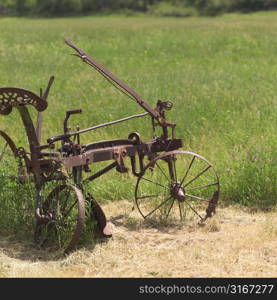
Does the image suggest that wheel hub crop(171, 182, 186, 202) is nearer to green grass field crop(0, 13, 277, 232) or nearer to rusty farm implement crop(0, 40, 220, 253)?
rusty farm implement crop(0, 40, 220, 253)

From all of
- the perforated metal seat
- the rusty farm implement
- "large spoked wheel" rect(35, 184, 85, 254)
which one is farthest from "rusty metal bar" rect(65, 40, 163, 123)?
"large spoked wheel" rect(35, 184, 85, 254)

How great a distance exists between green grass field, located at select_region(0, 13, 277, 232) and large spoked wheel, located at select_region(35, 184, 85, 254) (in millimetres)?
1327

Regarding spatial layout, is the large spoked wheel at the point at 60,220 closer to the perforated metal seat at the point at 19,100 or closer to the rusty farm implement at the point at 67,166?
the rusty farm implement at the point at 67,166

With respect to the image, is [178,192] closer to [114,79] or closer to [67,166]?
[67,166]

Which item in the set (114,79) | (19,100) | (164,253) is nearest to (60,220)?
(164,253)

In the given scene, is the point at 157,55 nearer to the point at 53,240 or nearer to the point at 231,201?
the point at 231,201

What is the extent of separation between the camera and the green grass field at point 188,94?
21.1 ft

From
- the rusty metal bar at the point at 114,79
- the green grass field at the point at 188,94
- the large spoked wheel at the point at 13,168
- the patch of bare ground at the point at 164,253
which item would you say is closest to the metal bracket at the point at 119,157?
the rusty metal bar at the point at 114,79

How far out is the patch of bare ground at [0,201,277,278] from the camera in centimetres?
445

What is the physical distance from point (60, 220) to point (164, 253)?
0.93 metres

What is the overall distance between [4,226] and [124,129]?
13.2ft

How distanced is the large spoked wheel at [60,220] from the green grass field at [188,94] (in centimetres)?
133
